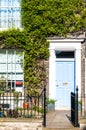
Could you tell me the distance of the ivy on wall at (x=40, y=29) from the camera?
17.2m

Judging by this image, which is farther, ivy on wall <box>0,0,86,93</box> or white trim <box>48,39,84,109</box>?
ivy on wall <box>0,0,86,93</box>

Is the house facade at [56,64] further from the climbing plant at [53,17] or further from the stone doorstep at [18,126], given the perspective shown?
the stone doorstep at [18,126]

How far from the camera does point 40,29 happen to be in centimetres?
1717

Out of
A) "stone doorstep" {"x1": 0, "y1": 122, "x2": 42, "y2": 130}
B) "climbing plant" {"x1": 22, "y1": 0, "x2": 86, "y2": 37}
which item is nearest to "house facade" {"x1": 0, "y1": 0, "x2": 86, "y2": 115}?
"climbing plant" {"x1": 22, "y1": 0, "x2": 86, "y2": 37}

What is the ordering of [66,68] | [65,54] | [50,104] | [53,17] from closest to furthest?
[50,104]
[53,17]
[66,68]
[65,54]

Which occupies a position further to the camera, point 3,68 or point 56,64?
point 3,68

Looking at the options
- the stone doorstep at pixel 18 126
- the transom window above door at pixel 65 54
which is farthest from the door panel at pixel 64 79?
the stone doorstep at pixel 18 126

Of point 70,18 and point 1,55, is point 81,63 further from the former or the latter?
point 1,55

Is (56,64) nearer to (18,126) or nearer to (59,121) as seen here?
(59,121)

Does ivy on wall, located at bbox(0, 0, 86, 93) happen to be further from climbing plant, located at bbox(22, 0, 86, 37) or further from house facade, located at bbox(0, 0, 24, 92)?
house facade, located at bbox(0, 0, 24, 92)

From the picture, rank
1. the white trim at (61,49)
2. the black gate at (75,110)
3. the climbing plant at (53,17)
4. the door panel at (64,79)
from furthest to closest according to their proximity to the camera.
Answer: the door panel at (64,79) < the climbing plant at (53,17) < the white trim at (61,49) < the black gate at (75,110)

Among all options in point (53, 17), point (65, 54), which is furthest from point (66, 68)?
point (53, 17)

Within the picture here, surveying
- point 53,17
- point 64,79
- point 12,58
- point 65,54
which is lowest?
point 64,79

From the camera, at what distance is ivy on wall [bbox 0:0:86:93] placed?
1716 cm
